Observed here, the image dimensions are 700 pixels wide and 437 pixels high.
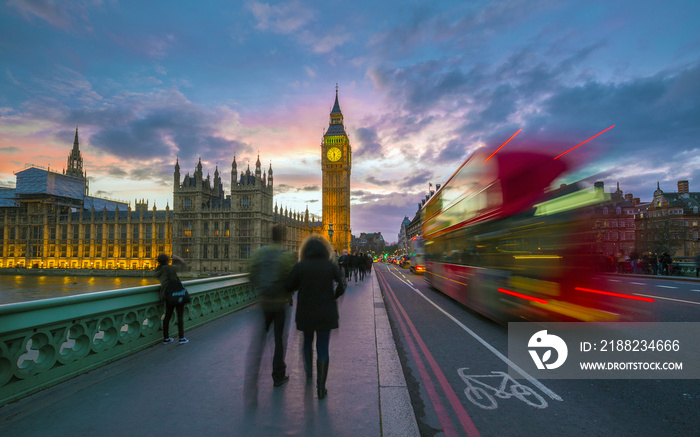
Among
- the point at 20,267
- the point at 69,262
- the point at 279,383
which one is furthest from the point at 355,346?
the point at 20,267

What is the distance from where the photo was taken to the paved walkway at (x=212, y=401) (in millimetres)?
3744

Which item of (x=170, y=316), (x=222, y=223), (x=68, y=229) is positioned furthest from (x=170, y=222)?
(x=170, y=316)

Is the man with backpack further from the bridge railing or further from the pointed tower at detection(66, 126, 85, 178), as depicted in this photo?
the pointed tower at detection(66, 126, 85, 178)

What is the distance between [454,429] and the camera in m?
3.96

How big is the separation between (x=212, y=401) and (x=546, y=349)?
20.5 ft

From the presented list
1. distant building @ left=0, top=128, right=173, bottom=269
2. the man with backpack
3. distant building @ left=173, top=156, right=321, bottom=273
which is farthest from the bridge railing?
distant building @ left=0, top=128, right=173, bottom=269

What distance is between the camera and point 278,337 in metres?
4.95

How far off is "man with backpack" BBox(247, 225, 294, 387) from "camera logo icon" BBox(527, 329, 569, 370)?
453 centimetres

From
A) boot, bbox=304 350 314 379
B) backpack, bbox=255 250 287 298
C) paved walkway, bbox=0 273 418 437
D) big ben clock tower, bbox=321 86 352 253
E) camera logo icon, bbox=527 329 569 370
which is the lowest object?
camera logo icon, bbox=527 329 569 370

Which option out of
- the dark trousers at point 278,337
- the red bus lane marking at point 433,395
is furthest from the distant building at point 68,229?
the dark trousers at point 278,337

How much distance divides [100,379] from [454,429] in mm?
4984

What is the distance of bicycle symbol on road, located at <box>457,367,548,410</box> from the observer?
467 cm

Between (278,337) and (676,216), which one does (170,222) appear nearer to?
(278,337)

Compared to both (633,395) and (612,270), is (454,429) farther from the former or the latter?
(612,270)
